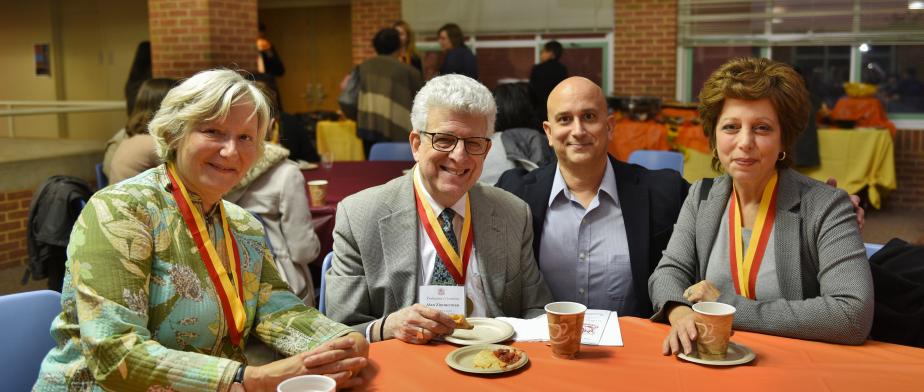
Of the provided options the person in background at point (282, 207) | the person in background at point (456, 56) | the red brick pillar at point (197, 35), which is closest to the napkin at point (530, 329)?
the person in background at point (282, 207)

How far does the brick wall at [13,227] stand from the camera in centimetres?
633

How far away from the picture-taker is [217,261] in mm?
1965

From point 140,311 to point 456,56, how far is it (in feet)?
23.3

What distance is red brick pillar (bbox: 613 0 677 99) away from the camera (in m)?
9.52

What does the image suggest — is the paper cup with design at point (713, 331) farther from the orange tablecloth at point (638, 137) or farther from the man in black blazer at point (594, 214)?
the orange tablecloth at point (638, 137)

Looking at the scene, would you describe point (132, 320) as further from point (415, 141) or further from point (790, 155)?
point (790, 155)

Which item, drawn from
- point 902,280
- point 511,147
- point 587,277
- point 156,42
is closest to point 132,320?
point 587,277

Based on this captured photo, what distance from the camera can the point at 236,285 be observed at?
203cm

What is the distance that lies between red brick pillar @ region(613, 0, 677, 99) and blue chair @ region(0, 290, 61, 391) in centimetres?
830

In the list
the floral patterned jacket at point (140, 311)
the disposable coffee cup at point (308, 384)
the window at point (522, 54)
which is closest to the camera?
the disposable coffee cup at point (308, 384)

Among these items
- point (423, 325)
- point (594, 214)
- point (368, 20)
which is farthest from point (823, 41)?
point (423, 325)

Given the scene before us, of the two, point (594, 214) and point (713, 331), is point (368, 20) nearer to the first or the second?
point (594, 214)

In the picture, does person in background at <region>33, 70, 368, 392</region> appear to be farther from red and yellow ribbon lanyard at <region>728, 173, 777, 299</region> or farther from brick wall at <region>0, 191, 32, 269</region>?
brick wall at <region>0, 191, 32, 269</region>

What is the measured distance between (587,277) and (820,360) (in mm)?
902
